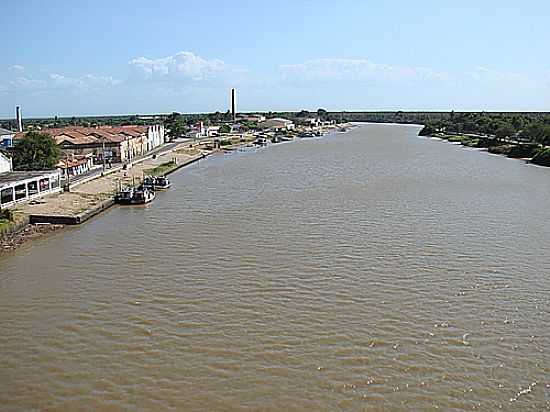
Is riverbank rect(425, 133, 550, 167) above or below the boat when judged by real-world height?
above

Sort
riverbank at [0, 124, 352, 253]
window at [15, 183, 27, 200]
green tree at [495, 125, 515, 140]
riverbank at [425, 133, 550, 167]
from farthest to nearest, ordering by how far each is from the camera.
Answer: green tree at [495, 125, 515, 140] → riverbank at [425, 133, 550, 167] → window at [15, 183, 27, 200] → riverbank at [0, 124, 352, 253]

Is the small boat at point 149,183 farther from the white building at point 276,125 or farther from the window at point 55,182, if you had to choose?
the white building at point 276,125

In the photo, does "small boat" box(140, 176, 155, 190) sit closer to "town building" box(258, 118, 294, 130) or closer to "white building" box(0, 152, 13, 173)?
"white building" box(0, 152, 13, 173)

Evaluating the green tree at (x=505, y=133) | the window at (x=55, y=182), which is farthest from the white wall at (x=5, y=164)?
the green tree at (x=505, y=133)

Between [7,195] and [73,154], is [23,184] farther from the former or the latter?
Answer: [73,154]

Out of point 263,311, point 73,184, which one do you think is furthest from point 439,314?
point 73,184

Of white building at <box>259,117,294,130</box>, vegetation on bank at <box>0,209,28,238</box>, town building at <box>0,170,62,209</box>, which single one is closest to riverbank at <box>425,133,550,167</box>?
town building at <box>0,170,62,209</box>
